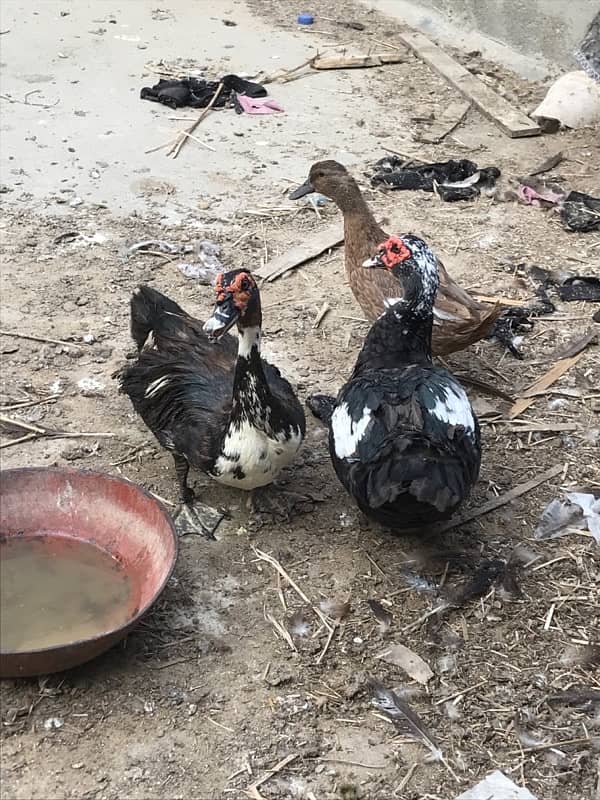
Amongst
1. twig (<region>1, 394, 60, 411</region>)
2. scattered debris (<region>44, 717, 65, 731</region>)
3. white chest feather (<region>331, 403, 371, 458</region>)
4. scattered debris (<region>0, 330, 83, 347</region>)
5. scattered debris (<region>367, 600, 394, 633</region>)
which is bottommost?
scattered debris (<region>0, 330, 83, 347</region>)

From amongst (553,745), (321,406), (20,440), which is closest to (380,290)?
(321,406)

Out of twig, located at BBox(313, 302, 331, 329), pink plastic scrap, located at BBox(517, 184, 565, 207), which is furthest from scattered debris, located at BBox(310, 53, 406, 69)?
twig, located at BBox(313, 302, 331, 329)

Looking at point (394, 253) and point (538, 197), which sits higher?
point (394, 253)

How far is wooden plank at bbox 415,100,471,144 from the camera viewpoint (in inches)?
313

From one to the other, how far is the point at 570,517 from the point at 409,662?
1.16 meters

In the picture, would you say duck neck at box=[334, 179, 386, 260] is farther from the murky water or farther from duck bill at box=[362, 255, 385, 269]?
the murky water

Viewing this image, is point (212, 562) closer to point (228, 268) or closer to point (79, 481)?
point (79, 481)

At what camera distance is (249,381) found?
3977 mm

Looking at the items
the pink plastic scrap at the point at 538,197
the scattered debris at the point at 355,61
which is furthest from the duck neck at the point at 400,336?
the scattered debris at the point at 355,61

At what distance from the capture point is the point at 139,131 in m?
7.69

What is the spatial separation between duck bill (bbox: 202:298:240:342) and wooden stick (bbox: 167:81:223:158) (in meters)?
3.79

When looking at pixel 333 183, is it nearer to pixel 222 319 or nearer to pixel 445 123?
pixel 222 319

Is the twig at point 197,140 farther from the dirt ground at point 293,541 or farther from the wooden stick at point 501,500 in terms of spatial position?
the wooden stick at point 501,500

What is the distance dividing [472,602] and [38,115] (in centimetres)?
561
